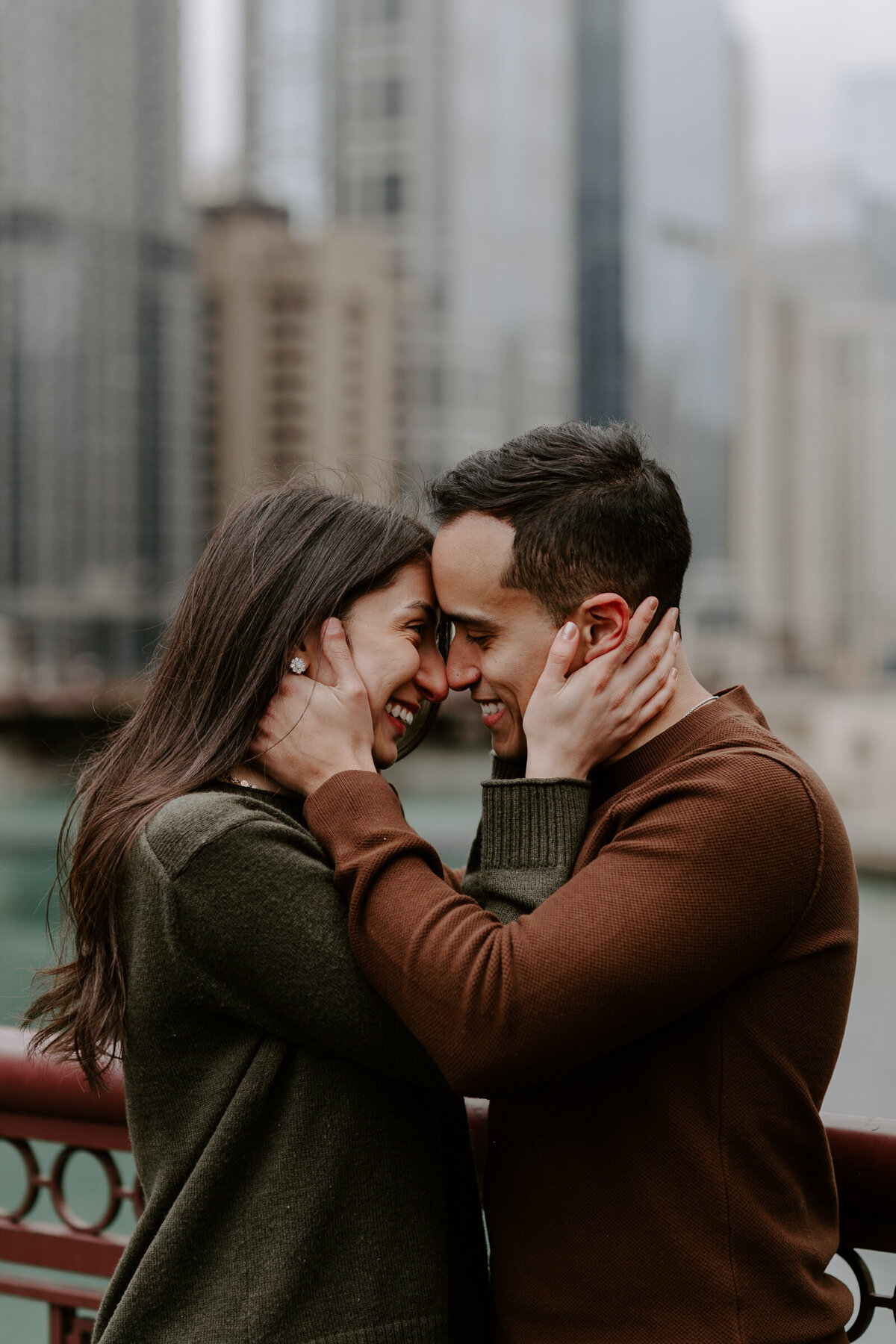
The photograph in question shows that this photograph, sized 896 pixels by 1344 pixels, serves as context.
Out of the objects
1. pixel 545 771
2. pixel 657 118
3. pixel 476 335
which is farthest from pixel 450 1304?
pixel 657 118

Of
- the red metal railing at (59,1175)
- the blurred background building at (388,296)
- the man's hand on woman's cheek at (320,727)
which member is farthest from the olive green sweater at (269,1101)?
the blurred background building at (388,296)

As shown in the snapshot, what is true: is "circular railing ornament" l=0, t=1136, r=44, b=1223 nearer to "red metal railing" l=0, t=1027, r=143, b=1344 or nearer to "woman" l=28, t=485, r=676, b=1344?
"red metal railing" l=0, t=1027, r=143, b=1344

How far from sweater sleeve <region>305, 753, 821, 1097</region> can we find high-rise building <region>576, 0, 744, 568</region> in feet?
233

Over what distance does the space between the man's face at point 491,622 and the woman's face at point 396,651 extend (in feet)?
0.14

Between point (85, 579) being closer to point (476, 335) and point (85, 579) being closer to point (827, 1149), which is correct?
point (476, 335)

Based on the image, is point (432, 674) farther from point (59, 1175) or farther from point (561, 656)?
point (59, 1175)

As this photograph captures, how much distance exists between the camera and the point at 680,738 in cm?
162

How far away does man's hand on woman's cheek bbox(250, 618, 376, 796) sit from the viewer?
1.66 meters

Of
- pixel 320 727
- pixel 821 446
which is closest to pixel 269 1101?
pixel 320 727

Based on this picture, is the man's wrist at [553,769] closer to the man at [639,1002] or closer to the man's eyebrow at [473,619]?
the man at [639,1002]

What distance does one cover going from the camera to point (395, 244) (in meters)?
69.3

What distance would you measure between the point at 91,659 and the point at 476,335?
981 inches

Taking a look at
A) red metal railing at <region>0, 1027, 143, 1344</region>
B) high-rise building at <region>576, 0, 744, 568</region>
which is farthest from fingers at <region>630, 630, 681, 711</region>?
high-rise building at <region>576, 0, 744, 568</region>

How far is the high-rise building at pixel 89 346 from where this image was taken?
65.4m
